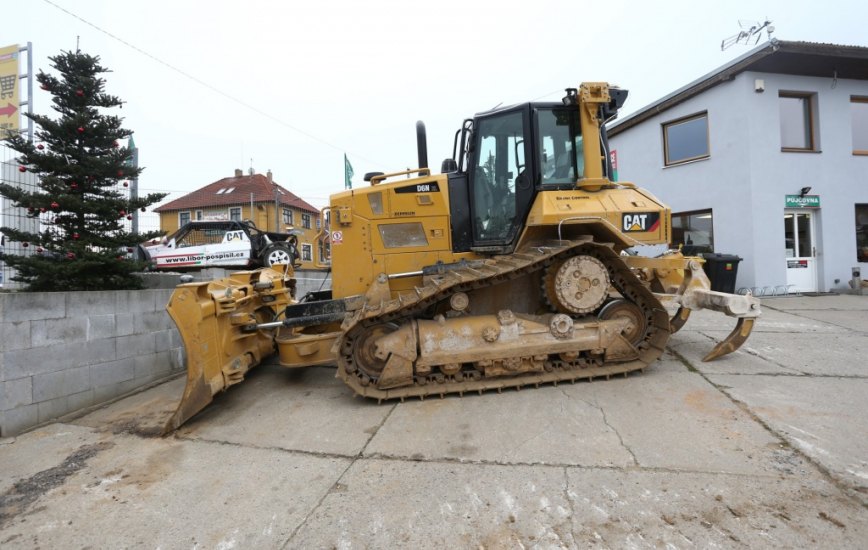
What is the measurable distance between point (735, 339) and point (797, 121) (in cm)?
939

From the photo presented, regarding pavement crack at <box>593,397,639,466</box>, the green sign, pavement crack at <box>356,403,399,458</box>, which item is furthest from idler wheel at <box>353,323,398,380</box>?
the green sign

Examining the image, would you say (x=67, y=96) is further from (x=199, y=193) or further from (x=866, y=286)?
(x=199, y=193)

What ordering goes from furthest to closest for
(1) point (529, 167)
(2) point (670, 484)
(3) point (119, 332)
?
1. (3) point (119, 332)
2. (1) point (529, 167)
3. (2) point (670, 484)

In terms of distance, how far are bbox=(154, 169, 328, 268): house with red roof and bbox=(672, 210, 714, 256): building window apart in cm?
2069

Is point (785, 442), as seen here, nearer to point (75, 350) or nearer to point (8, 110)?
point (75, 350)

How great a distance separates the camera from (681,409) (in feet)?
10.7

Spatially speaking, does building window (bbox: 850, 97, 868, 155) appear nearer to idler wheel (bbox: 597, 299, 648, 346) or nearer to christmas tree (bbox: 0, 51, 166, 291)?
idler wheel (bbox: 597, 299, 648, 346)

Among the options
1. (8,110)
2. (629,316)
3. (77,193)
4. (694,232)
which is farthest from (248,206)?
(629,316)

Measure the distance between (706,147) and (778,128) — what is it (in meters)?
1.43

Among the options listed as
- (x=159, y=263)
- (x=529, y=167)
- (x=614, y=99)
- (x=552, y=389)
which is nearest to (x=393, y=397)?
(x=552, y=389)

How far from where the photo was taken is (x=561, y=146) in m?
4.27

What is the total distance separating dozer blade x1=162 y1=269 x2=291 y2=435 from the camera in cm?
339

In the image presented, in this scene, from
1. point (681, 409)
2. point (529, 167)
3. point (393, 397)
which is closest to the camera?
point (681, 409)

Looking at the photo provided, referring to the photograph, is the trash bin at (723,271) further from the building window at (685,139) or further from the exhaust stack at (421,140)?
the exhaust stack at (421,140)
